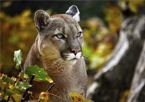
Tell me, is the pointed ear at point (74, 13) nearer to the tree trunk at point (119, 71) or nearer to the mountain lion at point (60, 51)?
the mountain lion at point (60, 51)

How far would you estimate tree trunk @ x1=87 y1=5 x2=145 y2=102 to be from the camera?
471 cm

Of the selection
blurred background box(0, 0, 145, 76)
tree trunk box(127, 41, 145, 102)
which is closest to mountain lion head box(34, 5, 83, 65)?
blurred background box(0, 0, 145, 76)

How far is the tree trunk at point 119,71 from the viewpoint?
4707 millimetres

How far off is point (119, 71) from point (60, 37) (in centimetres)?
308

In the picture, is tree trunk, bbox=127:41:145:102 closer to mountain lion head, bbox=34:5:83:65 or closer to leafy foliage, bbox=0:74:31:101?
mountain lion head, bbox=34:5:83:65

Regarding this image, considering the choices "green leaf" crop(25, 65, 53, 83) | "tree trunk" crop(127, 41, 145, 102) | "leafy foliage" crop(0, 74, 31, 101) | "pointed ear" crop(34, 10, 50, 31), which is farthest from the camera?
"tree trunk" crop(127, 41, 145, 102)

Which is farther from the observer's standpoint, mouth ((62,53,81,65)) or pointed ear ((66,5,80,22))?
pointed ear ((66,5,80,22))

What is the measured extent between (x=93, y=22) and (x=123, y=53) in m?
2.84

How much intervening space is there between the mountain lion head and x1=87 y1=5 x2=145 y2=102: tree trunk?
2.83 meters

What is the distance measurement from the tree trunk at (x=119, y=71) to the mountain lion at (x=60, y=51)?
252 centimetres

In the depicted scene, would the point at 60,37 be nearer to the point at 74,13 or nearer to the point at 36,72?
the point at 74,13

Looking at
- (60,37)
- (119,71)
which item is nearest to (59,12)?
(119,71)

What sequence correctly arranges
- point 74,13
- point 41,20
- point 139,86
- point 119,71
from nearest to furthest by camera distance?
point 41,20 → point 74,13 → point 139,86 → point 119,71

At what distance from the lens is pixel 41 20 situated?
6.48 ft
